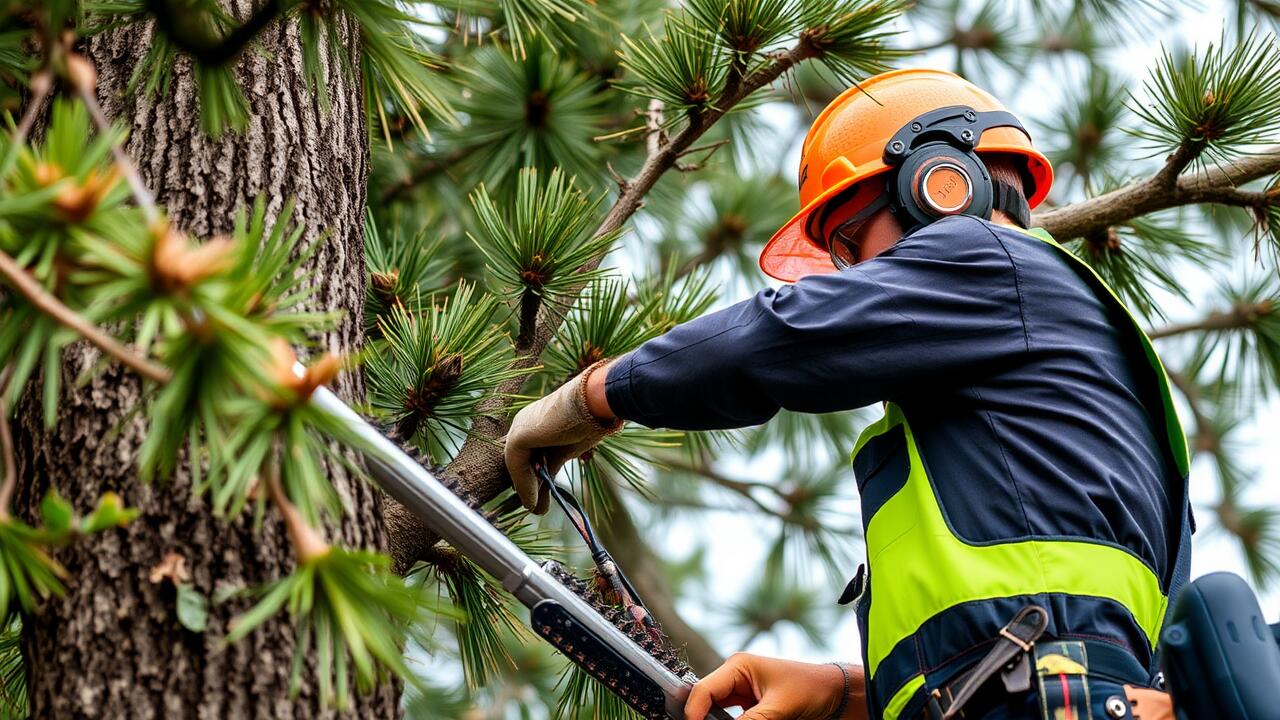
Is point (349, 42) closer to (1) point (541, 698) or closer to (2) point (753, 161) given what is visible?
(2) point (753, 161)

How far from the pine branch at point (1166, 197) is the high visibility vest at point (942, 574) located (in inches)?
24.0

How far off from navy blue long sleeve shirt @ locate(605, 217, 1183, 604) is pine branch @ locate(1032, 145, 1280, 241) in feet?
2.00

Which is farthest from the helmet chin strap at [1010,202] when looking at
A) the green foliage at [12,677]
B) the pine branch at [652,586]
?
the pine branch at [652,586]

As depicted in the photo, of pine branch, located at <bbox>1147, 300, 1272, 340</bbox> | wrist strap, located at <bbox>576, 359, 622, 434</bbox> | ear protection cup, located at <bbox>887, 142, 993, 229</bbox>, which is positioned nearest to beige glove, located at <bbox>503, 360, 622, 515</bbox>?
wrist strap, located at <bbox>576, 359, 622, 434</bbox>

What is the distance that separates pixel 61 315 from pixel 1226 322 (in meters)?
2.70

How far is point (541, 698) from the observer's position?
535 cm

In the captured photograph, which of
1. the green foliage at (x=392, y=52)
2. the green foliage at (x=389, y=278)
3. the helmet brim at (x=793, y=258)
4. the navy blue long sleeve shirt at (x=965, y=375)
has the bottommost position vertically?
the navy blue long sleeve shirt at (x=965, y=375)

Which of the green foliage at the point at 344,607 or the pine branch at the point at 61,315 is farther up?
the pine branch at the point at 61,315

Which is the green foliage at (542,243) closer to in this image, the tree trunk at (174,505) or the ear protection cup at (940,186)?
the tree trunk at (174,505)

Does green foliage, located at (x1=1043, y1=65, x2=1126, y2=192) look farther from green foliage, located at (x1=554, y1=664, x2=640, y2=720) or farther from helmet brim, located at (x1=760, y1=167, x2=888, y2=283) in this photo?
green foliage, located at (x1=554, y1=664, x2=640, y2=720)

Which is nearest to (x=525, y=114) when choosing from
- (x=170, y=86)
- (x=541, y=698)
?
(x=170, y=86)

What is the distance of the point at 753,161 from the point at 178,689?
2.47 m

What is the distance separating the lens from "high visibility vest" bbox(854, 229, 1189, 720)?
1.48 meters

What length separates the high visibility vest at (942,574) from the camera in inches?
58.4
